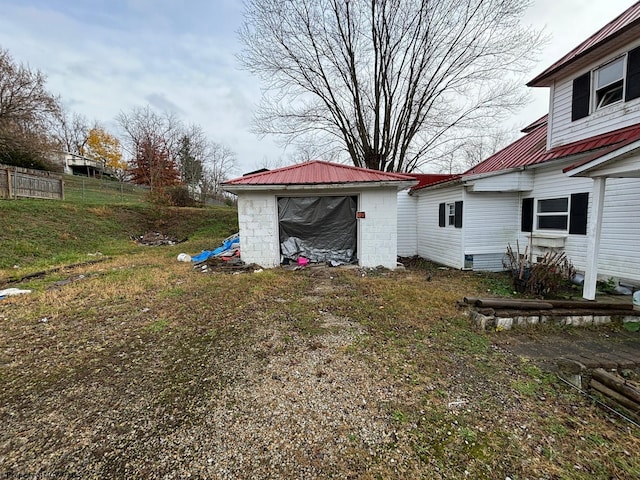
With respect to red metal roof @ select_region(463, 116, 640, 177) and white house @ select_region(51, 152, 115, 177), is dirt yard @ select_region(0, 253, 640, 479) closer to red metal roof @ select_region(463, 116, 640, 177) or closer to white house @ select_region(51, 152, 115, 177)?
red metal roof @ select_region(463, 116, 640, 177)

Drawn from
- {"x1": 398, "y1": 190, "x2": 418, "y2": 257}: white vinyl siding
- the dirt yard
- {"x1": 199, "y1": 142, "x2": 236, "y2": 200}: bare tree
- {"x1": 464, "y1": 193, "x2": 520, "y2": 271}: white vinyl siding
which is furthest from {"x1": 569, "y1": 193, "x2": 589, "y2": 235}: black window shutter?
{"x1": 199, "y1": 142, "x2": 236, "y2": 200}: bare tree

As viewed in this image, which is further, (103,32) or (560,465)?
(103,32)

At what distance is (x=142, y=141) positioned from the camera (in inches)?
803

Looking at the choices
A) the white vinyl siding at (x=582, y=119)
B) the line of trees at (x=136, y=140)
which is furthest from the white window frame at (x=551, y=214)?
the line of trees at (x=136, y=140)

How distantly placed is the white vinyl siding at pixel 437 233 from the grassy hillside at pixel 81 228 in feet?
29.8

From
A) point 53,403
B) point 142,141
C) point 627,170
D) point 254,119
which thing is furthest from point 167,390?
point 142,141

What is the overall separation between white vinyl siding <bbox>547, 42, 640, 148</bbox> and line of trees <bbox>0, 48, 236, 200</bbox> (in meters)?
15.6

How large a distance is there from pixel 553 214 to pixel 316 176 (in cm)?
630

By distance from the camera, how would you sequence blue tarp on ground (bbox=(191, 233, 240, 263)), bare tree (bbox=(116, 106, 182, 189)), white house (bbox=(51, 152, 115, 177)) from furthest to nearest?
white house (bbox=(51, 152, 115, 177))
bare tree (bbox=(116, 106, 182, 189))
blue tarp on ground (bbox=(191, 233, 240, 263))

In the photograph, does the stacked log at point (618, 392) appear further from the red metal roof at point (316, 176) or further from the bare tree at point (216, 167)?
the bare tree at point (216, 167)

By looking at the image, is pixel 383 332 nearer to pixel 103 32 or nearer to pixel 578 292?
pixel 578 292

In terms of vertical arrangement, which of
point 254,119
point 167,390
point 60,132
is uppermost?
point 60,132

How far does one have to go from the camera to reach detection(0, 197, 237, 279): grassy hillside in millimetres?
8250

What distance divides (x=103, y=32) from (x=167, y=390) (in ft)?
40.0
